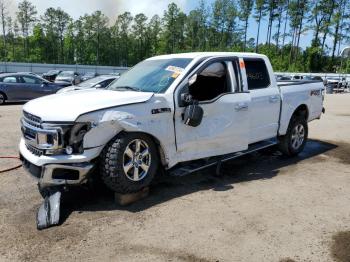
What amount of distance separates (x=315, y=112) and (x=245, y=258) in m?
5.35

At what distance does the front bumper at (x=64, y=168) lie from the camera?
15.0ft

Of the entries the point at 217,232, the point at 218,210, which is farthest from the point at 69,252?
the point at 218,210

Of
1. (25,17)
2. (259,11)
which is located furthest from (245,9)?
(25,17)

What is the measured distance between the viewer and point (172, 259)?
3.70m

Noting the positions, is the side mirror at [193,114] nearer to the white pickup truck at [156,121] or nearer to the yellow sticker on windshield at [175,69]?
the white pickup truck at [156,121]

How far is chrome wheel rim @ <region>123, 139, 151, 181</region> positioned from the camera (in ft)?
16.1

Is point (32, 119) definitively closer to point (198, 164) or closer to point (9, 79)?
point (198, 164)

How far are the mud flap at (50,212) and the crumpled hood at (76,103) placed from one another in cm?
91

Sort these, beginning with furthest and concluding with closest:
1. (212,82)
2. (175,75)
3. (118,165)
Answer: (212,82)
(175,75)
(118,165)

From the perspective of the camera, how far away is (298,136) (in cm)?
787

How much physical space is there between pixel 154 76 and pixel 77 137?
1675 millimetres

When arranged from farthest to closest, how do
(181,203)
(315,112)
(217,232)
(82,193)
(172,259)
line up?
(315,112), (82,193), (181,203), (217,232), (172,259)

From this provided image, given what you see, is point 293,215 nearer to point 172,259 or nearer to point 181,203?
point 181,203

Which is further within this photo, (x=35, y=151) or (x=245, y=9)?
(x=245, y=9)
